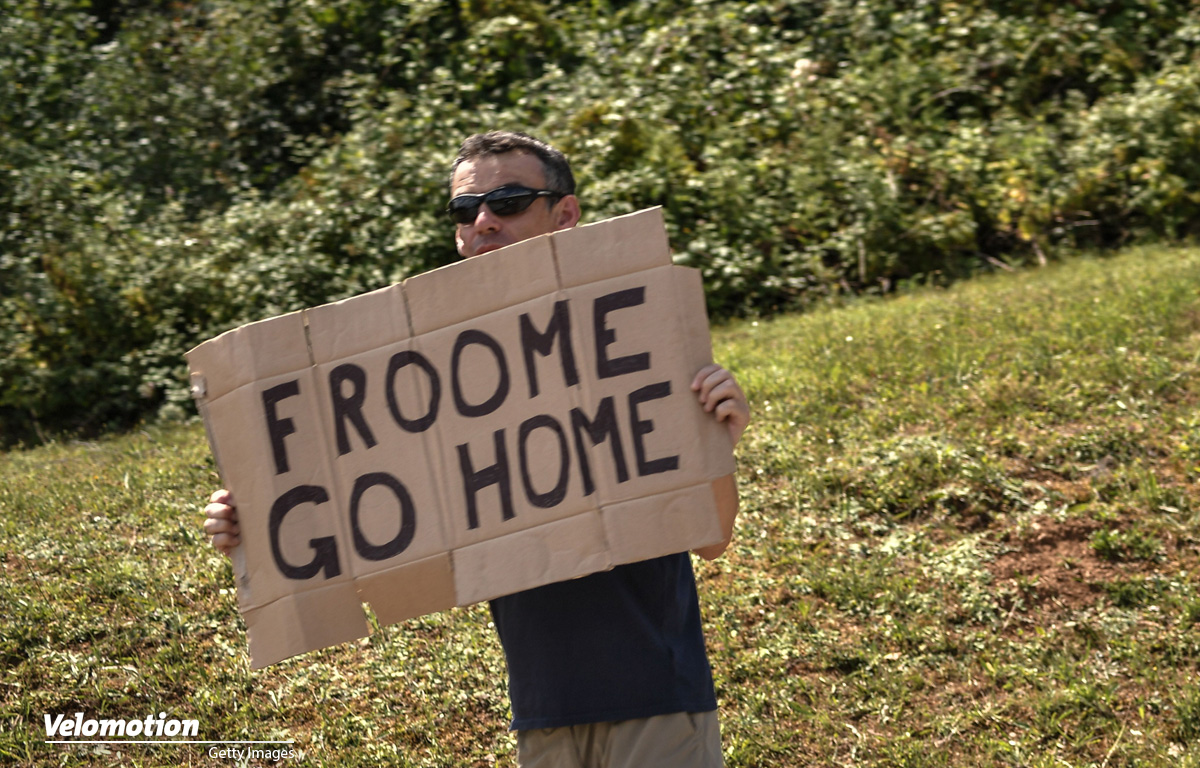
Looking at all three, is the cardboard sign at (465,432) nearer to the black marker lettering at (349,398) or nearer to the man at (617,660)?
the black marker lettering at (349,398)

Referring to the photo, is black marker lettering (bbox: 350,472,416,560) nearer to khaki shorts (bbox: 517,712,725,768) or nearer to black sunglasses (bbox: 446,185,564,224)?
khaki shorts (bbox: 517,712,725,768)

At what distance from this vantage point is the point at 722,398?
6.78 feet

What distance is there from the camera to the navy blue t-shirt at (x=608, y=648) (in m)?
2.08

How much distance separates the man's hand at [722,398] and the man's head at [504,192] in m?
0.54

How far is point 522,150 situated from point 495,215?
0.52 feet

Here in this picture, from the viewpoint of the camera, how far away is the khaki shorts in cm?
207

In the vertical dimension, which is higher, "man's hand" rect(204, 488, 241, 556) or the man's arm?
the man's arm

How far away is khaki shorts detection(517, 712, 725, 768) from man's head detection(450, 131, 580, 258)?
1.01 meters

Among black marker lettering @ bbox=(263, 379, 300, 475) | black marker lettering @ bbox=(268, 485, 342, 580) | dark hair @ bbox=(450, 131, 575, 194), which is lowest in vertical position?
black marker lettering @ bbox=(268, 485, 342, 580)

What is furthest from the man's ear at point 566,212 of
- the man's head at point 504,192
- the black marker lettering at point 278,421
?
the black marker lettering at point 278,421

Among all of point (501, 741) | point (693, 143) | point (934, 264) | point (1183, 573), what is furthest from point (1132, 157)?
point (501, 741)

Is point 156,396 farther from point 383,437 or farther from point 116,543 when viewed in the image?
point 383,437

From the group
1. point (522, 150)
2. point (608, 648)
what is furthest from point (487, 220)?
point (608, 648)

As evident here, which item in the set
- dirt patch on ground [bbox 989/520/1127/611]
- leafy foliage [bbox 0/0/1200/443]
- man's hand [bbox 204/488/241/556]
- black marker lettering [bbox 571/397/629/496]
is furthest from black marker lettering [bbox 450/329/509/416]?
leafy foliage [bbox 0/0/1200/443]
